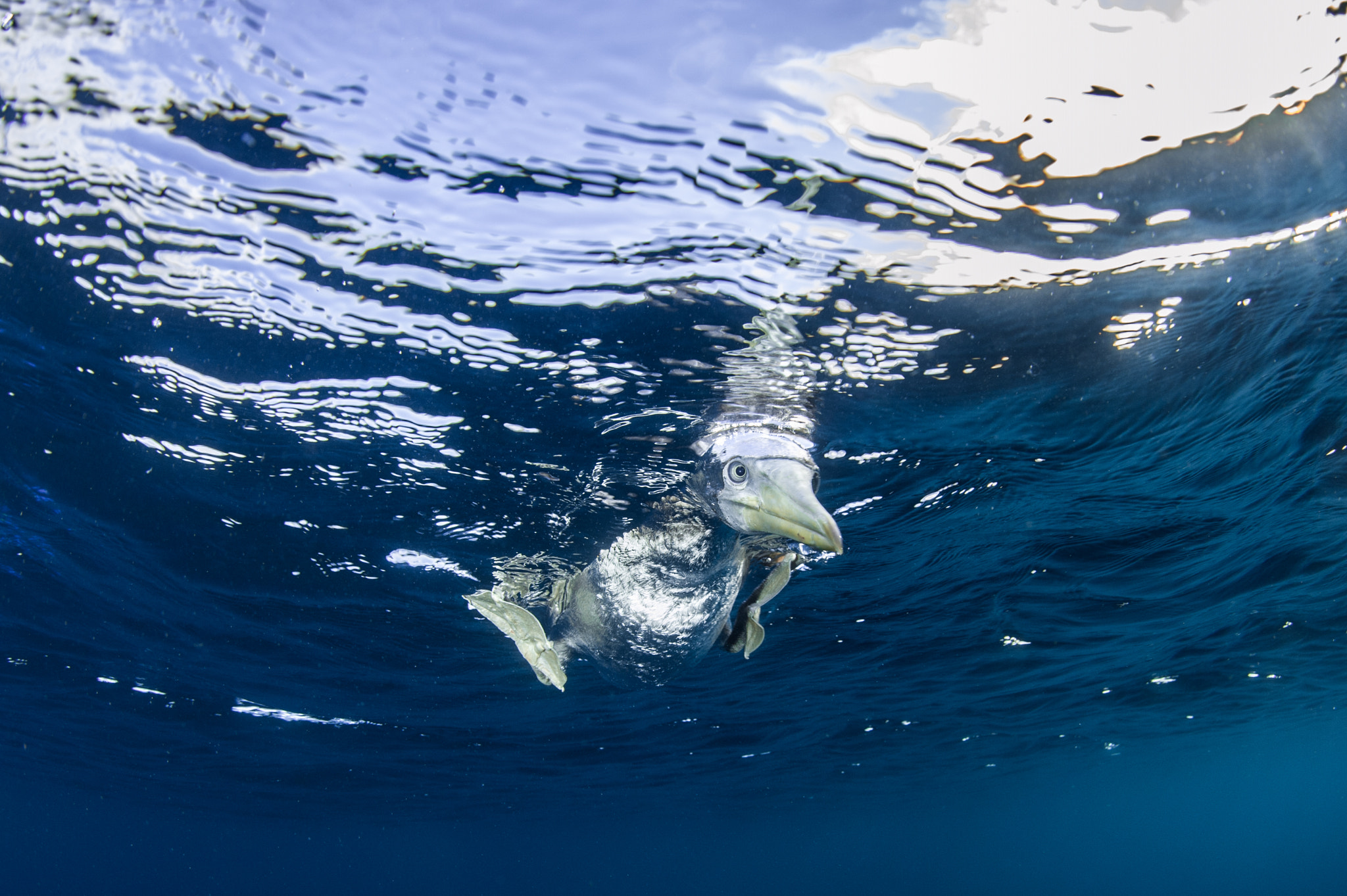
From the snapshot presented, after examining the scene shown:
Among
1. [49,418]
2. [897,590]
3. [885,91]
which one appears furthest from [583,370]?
[897,590]

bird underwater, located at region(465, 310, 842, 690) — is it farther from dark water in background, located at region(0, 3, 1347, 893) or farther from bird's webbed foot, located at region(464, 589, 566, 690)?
dark water in background, located at region(0, 3, 1347, 893)

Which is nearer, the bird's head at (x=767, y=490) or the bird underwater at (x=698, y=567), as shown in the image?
the bird's head at (x=767, y=490)

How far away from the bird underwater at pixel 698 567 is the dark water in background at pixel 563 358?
1.26 ft

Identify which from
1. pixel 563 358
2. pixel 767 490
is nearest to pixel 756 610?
pixel 767 490

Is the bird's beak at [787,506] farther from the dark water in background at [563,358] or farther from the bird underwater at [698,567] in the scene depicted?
the dark water in background at [563,358]

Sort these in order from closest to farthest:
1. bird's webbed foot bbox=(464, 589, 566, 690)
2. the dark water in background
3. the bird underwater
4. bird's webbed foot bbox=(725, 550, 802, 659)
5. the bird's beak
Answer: the dark water in background < the bird's beak < the bird underwater < bird's webbed foot bbox=(725, 550, 802, 659) < bird's webbed foot bbox=(464, 589, 566, 690)

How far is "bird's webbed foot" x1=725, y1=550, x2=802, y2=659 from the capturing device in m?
4.92

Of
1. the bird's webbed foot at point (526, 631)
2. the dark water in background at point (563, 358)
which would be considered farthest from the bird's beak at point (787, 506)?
the bird's webbed foot at point (526, 631)

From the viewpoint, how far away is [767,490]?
3.95 meters

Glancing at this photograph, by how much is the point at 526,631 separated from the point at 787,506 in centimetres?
268

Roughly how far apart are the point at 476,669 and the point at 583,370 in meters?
11.0

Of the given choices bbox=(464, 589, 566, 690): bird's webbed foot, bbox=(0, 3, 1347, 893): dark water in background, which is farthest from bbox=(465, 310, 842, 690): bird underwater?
bbox=(0, 3, 1347, 893): dark water in background

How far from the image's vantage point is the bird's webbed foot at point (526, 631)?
5250 millimetres

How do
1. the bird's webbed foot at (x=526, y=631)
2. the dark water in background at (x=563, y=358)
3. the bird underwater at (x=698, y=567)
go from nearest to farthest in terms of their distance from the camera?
the dark water in background at (x=563, y=358)
the bird underwater at (x=698, y=567)
the bird's webbed foot at (x=526, y=631)
